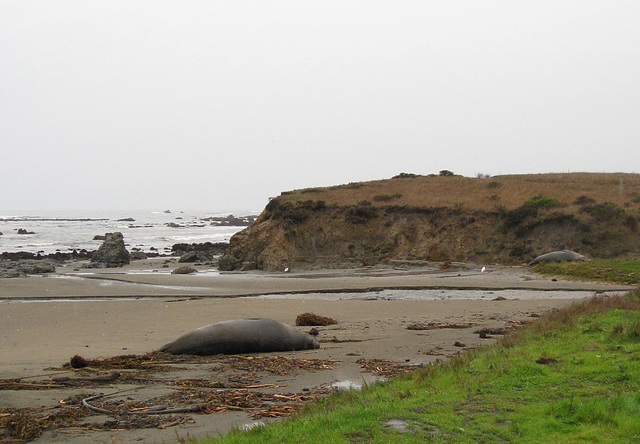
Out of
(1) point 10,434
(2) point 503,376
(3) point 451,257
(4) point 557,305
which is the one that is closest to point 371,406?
(2) point 503,376

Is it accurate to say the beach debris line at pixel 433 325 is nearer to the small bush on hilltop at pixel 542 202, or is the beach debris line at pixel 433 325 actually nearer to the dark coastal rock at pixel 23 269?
the small bush on hilltop at pixel 542 202

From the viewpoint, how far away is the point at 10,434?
18.5 feet

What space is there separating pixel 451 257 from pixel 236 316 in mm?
18949

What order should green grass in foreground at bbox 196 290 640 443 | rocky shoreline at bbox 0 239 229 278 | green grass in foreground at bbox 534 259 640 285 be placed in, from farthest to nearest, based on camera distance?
rocky shoreline at bbox 0 239 229 278 → green grass in foreground at bbox 534 259 640 285 → green grass in foreground at bbox 196 290 640 443

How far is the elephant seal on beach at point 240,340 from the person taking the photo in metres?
10.2

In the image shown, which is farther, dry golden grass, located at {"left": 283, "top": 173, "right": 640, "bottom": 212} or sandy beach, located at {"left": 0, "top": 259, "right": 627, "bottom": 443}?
dry golden grass, located at {"left": 283, "top": 173, "right": 640, "bottom": 212}

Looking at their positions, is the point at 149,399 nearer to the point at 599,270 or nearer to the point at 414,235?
the point at 599,270

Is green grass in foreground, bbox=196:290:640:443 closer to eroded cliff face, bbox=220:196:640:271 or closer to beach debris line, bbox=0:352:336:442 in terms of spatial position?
beach debris line, bbox=0:352:336:442

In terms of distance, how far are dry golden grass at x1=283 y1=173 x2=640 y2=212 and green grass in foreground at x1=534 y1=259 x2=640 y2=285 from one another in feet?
28.6

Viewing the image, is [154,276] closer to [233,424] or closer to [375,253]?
[375,253]

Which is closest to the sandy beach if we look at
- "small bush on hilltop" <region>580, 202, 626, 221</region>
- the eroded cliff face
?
the eroded cliff face

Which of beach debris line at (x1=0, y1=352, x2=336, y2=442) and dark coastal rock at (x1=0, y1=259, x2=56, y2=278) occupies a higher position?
beach debris line at (x1=0, y1=352, x2=336, y2=442)

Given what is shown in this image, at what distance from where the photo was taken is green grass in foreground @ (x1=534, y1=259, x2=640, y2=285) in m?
21.7

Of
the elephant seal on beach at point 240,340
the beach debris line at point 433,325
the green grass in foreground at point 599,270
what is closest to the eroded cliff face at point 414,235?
the green grass in foreground at point 599,270
